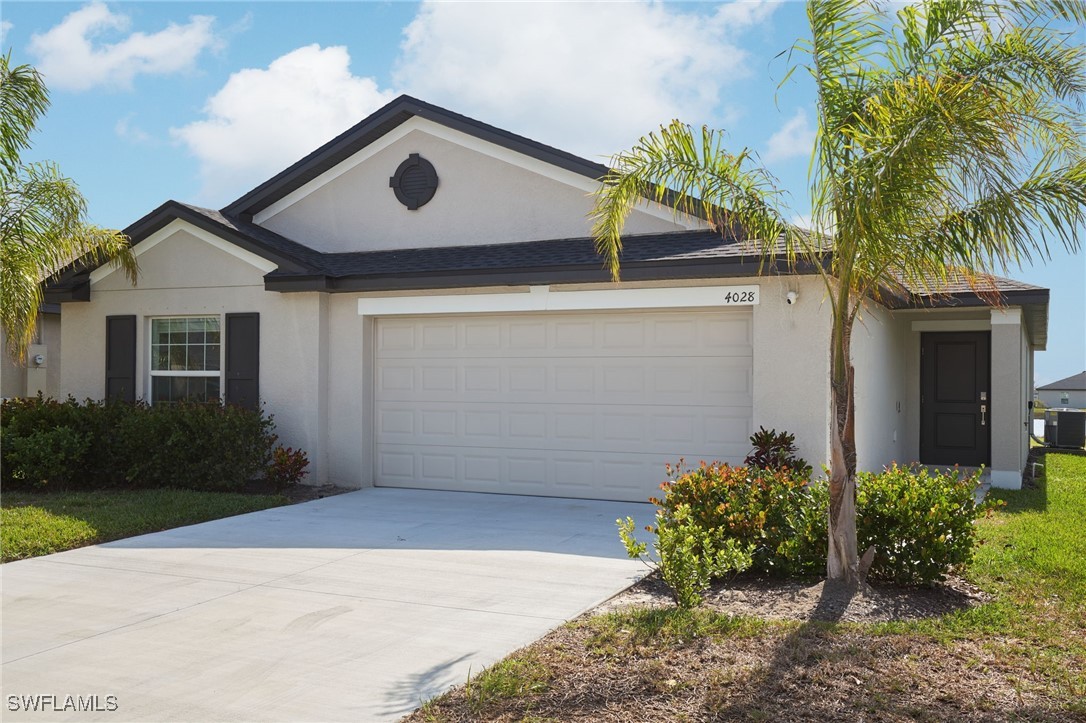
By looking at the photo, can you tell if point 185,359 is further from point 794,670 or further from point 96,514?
point 794,670

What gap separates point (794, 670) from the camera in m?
5.00

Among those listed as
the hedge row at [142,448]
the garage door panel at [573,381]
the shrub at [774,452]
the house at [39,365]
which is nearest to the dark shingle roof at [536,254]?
the garage door panel at [573,381]

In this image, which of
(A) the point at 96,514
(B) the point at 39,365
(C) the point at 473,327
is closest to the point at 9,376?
(B) the point at 39,365

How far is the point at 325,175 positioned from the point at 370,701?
35.0 ft

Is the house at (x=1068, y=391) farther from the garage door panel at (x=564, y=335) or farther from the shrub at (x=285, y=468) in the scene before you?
the shrub at (x=285, y=468)

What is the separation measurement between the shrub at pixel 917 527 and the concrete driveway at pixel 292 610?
1909mm

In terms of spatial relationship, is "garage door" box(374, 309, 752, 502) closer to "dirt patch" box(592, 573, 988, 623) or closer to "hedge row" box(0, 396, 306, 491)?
"hedge row" box(0, 396, 306, 491)

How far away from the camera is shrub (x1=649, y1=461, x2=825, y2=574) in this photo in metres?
6.87

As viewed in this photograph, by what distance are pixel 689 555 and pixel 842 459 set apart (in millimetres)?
1269

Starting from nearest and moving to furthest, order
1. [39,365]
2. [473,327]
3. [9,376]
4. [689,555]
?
1. [689,555]
2. [473,327]
3. [9,376]
4. [39,365]

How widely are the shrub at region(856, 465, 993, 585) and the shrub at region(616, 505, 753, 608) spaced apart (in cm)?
93

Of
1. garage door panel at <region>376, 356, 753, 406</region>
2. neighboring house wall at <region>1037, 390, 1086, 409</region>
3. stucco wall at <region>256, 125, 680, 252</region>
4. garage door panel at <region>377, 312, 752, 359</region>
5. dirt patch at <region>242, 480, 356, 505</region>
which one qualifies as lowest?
dirt patch at <region>242, 480, 356, 505</region>

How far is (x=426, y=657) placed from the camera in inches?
212

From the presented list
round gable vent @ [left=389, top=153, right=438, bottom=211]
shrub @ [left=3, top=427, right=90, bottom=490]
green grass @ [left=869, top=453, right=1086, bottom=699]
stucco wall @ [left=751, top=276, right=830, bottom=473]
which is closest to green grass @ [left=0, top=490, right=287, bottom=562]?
shrub @ [left=3, top=427, right=90, bottom=490]
